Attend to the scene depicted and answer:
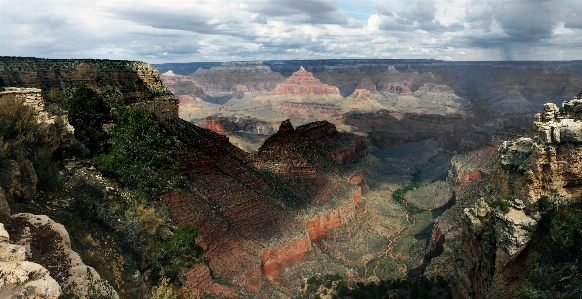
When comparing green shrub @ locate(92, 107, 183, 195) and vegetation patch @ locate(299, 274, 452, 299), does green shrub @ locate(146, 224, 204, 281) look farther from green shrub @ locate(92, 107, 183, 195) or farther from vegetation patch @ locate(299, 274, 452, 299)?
vegetation patch @ locate(299, 274, 452, 299)

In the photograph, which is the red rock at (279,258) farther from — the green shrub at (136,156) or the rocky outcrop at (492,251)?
the rocky outcrop at (492,251)

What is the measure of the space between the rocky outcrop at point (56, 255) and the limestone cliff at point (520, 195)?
1872 cm

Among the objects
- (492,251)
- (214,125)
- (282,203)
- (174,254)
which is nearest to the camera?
(174,254)

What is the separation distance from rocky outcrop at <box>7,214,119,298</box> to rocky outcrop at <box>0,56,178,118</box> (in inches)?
1154

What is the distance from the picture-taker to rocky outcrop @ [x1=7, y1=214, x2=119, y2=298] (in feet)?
33.2

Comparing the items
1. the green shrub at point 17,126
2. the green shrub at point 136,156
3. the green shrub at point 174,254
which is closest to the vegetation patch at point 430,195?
the green shrub at point 136,156

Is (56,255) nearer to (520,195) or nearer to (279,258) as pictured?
(520,195)

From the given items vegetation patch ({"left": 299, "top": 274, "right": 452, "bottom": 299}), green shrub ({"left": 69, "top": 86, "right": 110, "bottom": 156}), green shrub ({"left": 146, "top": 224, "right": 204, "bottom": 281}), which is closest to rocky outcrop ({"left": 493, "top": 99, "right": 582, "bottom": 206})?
vegetation patch ({"left": 299, "top": 274, "right": 452, "bottom": 299})

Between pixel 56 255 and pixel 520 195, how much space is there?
2209 centimetres

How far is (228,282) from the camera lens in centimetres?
3155

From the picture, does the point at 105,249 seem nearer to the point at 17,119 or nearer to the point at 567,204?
the point at 17,119

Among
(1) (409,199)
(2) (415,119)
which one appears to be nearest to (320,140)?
Result: (1) (409,199)

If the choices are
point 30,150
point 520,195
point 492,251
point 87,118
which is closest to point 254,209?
point 87,118

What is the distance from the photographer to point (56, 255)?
36.4 feet
